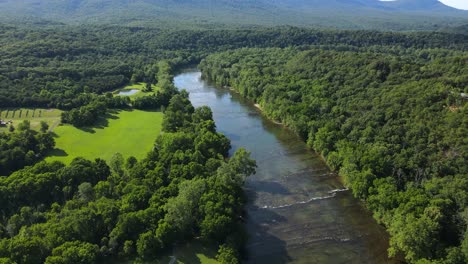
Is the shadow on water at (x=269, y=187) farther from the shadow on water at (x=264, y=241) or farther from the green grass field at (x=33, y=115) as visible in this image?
the green grass field at (x=33, y=115)

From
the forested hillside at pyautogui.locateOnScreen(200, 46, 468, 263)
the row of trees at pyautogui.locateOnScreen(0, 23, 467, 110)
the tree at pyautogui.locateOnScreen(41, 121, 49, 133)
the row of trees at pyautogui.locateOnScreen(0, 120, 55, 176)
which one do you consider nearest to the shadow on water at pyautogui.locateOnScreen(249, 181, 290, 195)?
the forested hillside at pyautogui.locateOnScreen(200, 46, 468, 263)

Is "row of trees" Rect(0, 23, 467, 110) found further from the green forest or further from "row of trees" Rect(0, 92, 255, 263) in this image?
"row of trees" Rect(0, 92, 255, 263)

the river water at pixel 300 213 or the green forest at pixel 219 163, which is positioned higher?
the green forest at pixel 219 163

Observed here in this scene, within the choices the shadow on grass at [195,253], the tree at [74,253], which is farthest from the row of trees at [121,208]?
the shadow on grass at [195,253]

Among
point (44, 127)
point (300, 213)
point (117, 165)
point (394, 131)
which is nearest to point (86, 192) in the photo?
point (117, 165)

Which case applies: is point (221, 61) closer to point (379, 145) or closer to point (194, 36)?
point (194, 36)

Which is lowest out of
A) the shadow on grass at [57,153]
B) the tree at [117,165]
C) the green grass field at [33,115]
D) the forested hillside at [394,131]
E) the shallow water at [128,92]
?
the shadow on grass at [57,153]
